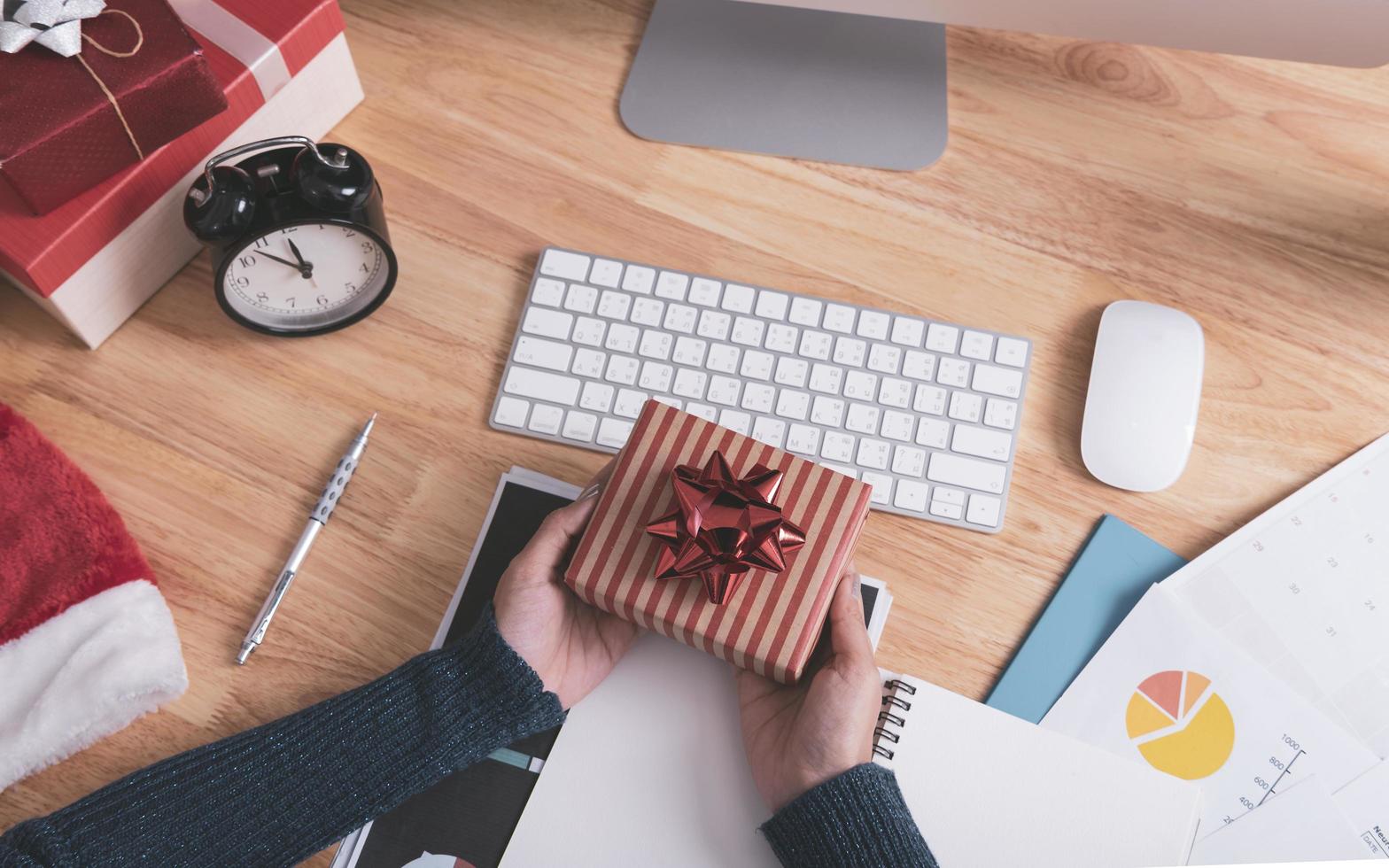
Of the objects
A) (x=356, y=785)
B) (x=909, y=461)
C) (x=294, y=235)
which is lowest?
(x=356, y=785)

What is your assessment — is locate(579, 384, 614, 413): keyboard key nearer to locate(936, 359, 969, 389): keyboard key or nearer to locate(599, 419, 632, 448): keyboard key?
locate(599, 419, 632, 448): keyboard key

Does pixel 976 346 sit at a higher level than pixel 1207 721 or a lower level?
higher

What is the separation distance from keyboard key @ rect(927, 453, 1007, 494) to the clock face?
454 mm

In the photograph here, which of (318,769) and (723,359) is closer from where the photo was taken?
(318,769)

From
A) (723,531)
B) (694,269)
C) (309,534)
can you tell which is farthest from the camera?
(694,269)

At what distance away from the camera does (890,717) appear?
0.72 metres

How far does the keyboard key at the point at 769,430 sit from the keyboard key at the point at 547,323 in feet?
0.56

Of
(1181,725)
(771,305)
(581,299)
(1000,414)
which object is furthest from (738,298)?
(1181,725)

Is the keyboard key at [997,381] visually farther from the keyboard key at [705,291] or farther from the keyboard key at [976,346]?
the keyboard key at [705,291]

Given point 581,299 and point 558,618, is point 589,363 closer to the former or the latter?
point 581,299

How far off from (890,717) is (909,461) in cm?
19

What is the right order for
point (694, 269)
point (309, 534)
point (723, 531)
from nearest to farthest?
1. point (723, 531)
2. point (309, 534)
3. point (694, 269)

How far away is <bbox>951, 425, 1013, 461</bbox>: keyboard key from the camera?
2.60 feet

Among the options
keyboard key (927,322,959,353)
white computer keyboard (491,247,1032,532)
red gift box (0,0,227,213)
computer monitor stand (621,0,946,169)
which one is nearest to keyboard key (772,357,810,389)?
white computer keyboard (491,247,1032,532)
